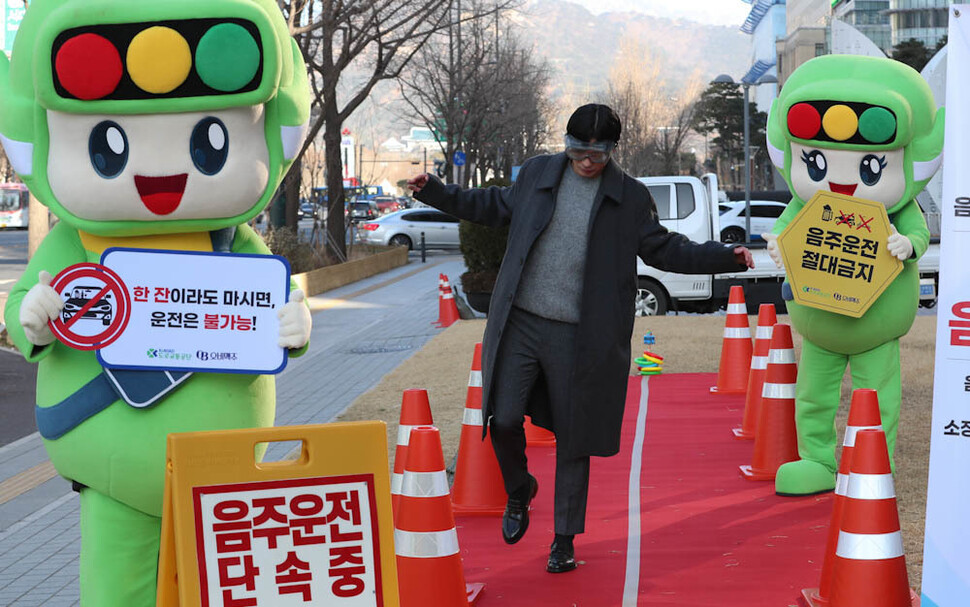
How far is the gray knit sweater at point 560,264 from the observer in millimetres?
5254

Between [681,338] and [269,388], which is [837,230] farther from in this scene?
[681,338]

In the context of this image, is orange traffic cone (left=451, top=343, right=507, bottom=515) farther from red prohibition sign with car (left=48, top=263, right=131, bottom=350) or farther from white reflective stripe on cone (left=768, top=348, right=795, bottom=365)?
red prohibition sign with car (left=48, top=263, right=131, bottom=350)

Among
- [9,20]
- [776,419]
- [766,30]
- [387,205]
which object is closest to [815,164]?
[776,419]

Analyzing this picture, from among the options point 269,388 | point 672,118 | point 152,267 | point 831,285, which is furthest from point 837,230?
point 672,118

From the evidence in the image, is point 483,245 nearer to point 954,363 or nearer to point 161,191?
point 161,191

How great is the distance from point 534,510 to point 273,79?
3165 mm

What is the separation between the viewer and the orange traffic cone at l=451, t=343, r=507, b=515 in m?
6.51

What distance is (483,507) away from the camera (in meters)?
6.50

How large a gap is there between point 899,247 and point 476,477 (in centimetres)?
241

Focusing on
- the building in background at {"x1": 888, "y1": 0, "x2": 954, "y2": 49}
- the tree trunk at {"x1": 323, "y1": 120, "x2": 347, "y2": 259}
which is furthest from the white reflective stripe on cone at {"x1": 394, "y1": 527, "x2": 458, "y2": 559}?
the building in background at {"x1": 888, "y1": 0, "x2": 954, "y2": 49}

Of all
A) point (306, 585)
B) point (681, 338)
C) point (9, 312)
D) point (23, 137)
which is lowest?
point (681, 338)

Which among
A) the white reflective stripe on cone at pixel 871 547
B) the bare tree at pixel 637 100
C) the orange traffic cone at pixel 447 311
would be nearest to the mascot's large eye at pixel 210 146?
the white reflective stripe on cone at pixel 871 547

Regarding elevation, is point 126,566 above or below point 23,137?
below

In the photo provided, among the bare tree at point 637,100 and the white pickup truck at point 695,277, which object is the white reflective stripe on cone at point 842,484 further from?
the bare tree at point 637,100
